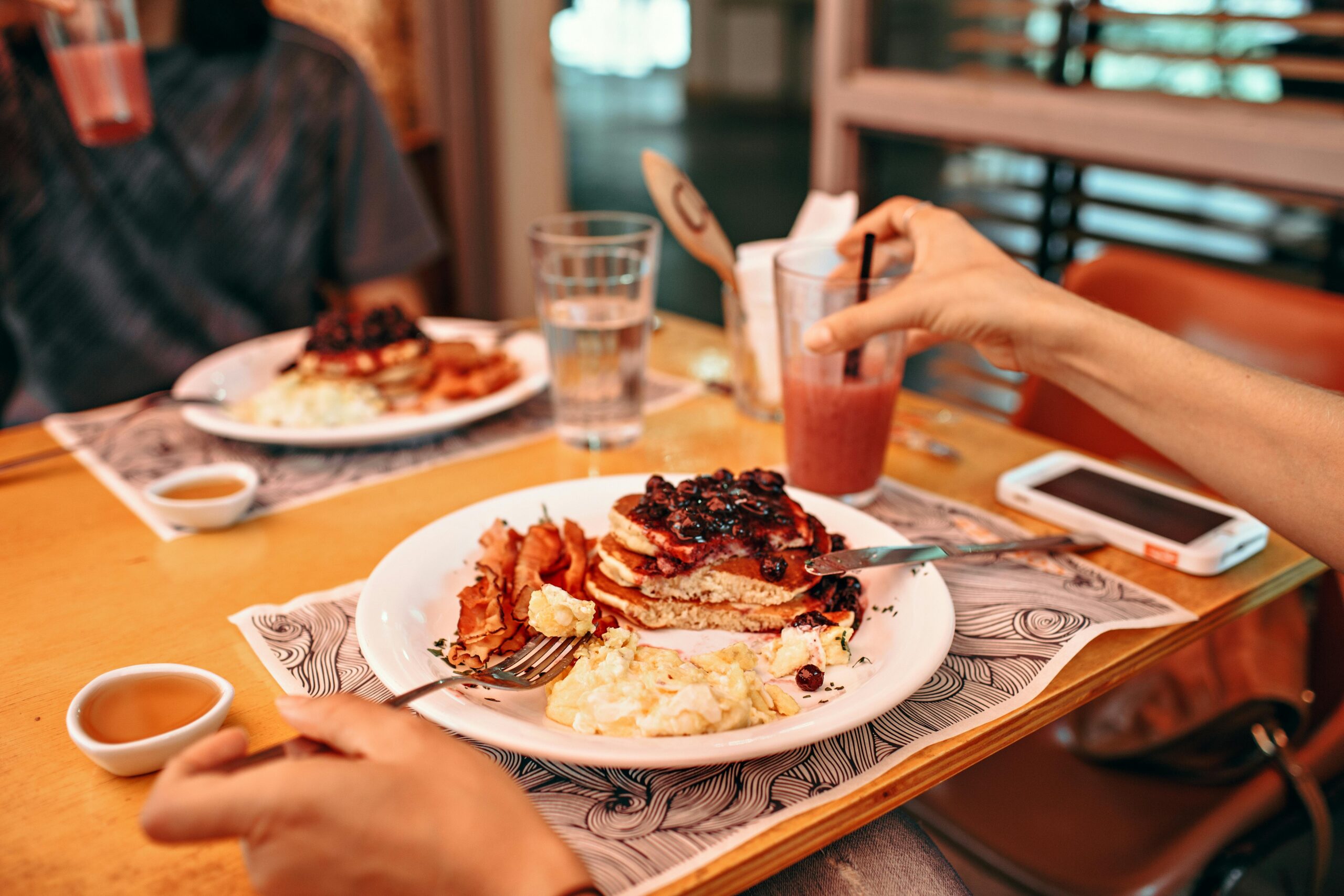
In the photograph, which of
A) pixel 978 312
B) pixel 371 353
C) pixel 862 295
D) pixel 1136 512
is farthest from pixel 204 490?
pixel 1136 512

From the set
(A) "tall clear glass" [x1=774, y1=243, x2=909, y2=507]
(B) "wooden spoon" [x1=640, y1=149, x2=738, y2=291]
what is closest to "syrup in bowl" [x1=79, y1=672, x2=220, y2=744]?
(A) "tall clear glass" [x1=774, y1=243, x2=909, y2=507]

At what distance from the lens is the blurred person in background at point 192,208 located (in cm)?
258

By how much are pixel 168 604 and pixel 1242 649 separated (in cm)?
163

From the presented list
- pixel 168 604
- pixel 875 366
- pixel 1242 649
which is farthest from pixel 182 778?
pixel 1242 649

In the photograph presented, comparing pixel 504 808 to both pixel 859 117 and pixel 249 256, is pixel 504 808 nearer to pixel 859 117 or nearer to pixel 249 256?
pixel 249 256

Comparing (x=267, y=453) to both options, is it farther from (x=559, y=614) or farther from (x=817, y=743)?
(x=817, y=743)

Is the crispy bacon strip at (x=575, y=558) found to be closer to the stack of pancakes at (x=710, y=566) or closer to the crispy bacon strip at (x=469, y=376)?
the stack of pancakes at (x=710, y=566)

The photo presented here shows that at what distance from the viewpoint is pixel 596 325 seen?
5.64 feet

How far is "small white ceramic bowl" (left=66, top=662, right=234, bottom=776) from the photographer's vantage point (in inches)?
35.6

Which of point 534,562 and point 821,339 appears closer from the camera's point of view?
point 534,562

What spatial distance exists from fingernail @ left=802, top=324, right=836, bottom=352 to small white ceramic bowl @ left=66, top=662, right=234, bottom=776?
840 millimetres

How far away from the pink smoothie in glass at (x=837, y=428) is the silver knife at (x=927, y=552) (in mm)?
210

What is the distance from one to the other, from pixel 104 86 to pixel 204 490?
38.4 inches

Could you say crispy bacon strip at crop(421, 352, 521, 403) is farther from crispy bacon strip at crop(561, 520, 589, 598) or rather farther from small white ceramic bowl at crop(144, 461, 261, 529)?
crispy bacon strip at crop(561, 520, 589, 598)
